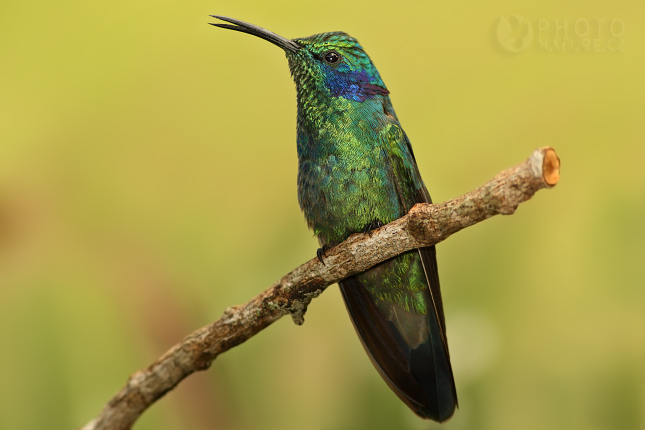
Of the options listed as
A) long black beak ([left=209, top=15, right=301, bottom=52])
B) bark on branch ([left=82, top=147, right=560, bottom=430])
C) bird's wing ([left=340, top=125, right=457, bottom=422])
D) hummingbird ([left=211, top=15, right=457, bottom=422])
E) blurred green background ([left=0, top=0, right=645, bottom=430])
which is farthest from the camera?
blurred green background ([left=0, top=0, right=645, bottom=430])

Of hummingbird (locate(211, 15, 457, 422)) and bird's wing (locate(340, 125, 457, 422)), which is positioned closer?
hummingbird (locate(211, 15, 457, 422))

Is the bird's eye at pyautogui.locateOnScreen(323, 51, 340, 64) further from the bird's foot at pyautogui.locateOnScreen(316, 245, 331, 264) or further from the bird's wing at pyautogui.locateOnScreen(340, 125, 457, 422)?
the bird's foot at pyautogui.locateOnScreen(316, 245, 331, 264)

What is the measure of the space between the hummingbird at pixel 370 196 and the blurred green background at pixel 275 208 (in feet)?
1.84

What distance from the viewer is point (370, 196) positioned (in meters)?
2.23

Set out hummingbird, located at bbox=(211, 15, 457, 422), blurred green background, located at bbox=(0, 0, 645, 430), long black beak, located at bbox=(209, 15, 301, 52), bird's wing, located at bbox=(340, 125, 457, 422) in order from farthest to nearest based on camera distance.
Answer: blurred green background, located at bbox=(0, 0, 645, 430), long black beak, located at bbox=(209, 15, 301, 52), bird's wing, located at bbox=(340, 125, 457, 422), hummingbird, located at bbox=(211, 15, 457, 422)

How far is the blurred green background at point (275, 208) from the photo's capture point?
298 cm

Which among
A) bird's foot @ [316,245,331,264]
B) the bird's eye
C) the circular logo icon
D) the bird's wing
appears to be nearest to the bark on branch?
bird's foot @ [316,245,331,264]

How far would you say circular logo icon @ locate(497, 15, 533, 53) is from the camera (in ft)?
10.7

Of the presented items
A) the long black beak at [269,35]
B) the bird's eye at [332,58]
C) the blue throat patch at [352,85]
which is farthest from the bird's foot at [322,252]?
the long black beak at [269,35]

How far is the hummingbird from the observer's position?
224 cm

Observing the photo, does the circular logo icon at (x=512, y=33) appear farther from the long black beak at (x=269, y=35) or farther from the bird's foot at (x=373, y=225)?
the bird's foot at (x=373, y=225)

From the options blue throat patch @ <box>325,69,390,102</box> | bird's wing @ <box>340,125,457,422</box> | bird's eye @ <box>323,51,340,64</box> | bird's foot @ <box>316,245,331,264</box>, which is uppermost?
bird's eye @ <box>323,51,340,64</box>

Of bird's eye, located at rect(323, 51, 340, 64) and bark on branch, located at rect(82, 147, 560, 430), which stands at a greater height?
bird's eye, located at rect(323, 51, 340, 64)

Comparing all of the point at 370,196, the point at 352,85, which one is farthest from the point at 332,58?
the point at 370,196
